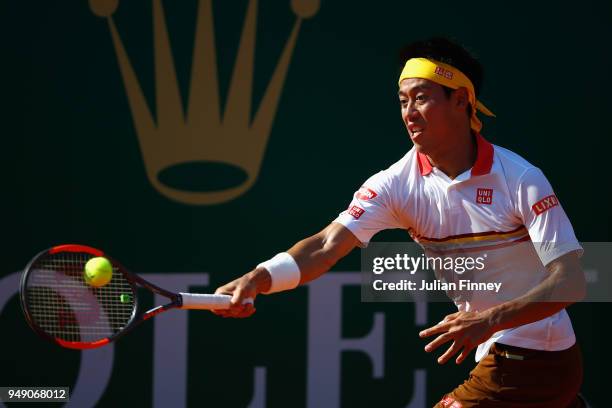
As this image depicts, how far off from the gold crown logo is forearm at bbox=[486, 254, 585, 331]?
1.90 metres

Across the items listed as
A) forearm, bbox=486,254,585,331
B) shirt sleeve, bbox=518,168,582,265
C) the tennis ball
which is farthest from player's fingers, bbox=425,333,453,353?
the tennis ball

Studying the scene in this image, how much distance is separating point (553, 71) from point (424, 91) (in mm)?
1656

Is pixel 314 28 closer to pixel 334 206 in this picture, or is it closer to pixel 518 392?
pixel 334 206

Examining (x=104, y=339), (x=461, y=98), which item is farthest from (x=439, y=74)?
(x=104, y=339)

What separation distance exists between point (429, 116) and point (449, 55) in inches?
9.7

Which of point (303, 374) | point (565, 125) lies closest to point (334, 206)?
point (303, 374)

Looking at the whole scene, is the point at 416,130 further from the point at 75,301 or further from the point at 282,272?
A: the point at 75,301

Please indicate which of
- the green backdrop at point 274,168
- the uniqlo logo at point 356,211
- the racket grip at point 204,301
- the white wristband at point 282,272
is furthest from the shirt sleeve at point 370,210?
the green backdrop at point 274,168

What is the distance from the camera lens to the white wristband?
3.64m

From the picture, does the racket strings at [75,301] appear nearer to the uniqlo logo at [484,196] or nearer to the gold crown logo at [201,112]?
the gold crown logo at [201,112]

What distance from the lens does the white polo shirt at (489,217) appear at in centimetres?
359

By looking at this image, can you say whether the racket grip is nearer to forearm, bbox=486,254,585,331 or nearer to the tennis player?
the tennis player

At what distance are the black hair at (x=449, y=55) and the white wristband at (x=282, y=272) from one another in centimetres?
76

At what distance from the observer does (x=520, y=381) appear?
3658 millimetres
